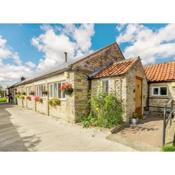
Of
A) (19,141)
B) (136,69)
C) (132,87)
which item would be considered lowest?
(19,141)

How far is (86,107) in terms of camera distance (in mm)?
10039

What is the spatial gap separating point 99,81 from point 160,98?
486cm

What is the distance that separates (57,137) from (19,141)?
1.50 meters

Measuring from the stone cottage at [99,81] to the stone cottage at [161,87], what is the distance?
978mm

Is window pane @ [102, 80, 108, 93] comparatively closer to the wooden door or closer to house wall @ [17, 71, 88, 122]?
house wall @ [17, 71, 88, 122]

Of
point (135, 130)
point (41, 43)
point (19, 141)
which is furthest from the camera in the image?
point (41, 43)

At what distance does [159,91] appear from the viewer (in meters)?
11.5

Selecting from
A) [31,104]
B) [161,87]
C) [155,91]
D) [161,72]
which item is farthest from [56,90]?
[161,72]

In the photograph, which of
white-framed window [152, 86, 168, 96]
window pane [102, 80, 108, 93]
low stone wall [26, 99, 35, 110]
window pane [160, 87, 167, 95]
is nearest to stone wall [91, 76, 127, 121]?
window pane [102, 80, 108, 93]

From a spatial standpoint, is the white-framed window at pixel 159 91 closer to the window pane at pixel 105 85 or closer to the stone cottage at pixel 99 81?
the stone cottage at pixel 99 81

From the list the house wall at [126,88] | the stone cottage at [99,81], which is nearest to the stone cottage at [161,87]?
the stone cottage at [99,81]

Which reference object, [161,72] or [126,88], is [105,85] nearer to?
[126,88]
